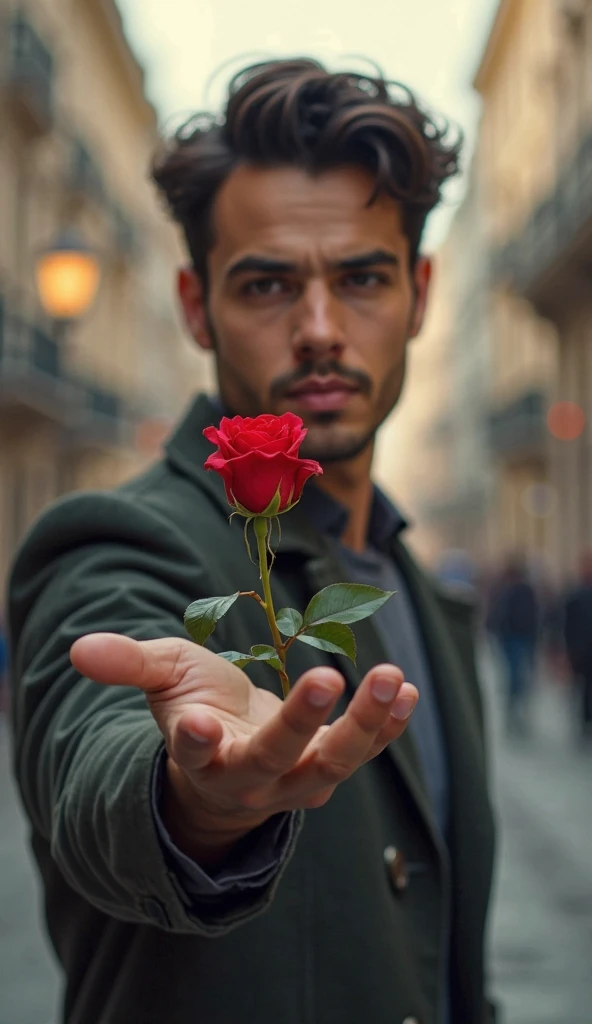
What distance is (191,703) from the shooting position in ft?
3.73

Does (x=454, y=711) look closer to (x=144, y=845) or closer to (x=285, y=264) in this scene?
(x=285, y=264)

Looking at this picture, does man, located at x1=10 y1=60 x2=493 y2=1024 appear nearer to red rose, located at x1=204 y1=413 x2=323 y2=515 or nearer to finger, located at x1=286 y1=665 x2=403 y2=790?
finger, located at x1=286 y1=665 x2=403 y2=790

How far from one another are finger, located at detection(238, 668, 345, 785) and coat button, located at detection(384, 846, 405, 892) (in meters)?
0.84

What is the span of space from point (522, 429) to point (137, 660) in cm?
2895

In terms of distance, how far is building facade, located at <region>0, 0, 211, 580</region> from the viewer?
68.8ft

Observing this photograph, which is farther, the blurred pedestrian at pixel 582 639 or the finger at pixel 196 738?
the blurred pedestrian at pixel 582 639

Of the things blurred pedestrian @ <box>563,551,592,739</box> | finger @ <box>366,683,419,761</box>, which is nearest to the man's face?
finger @ <box>366,683,419,761</box>

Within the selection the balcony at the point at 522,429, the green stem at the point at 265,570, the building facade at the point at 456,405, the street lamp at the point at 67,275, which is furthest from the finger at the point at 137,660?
the building facade at the point at 456,405

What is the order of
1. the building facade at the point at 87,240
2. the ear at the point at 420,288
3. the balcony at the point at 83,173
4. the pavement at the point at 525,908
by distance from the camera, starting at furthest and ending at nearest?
the balcony at the point at 83,173 < the building facade at the point at 87,240 < the pavement at the point at 525,908 < the ear at the point at 420,288

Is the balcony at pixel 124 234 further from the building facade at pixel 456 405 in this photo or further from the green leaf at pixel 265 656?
the green leaf at pixel 265 656

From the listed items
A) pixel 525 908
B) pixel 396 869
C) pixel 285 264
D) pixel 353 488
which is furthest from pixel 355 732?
pixel 525 908

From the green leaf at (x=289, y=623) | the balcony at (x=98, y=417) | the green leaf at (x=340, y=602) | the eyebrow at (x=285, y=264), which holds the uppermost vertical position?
the green leaf at (x=340, y=602)

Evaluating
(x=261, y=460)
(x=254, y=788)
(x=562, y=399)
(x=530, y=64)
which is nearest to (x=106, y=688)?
(x=254, y=788)

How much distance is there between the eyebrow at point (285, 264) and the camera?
1919mm
